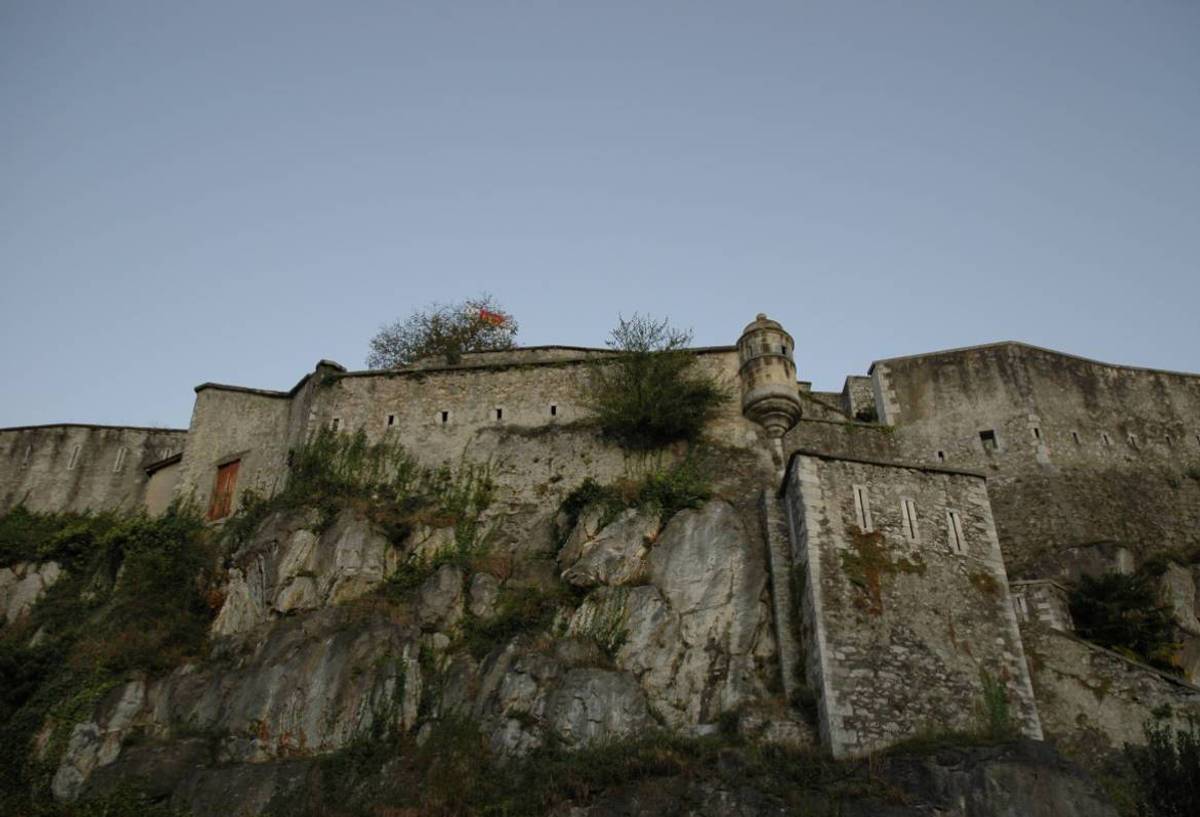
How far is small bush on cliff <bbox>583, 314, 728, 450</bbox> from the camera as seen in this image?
81.2 feet

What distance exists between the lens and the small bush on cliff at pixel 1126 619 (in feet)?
67.7

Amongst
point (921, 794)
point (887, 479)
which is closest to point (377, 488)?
point (887, 479)

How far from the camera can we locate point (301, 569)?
22.4m

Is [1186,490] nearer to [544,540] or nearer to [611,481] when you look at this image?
[611,481]

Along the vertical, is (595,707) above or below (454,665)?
below

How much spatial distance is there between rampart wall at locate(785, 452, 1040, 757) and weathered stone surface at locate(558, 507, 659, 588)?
3.12 meters

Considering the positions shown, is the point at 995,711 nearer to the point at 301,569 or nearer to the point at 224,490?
the point at 301,569

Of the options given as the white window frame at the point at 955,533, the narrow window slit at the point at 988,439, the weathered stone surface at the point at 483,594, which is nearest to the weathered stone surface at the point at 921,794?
the white window frame at the point at 955,533

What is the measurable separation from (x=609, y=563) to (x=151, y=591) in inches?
413

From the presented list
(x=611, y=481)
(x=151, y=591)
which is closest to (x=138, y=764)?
(x=151, y=591)

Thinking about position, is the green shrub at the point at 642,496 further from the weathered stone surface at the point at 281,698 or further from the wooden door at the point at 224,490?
the wooden door at the point at 224,490

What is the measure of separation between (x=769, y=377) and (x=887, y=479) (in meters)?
4.95

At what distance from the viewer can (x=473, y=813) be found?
17.0 meters

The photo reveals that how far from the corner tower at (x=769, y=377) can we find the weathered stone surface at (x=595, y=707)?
322 inches
